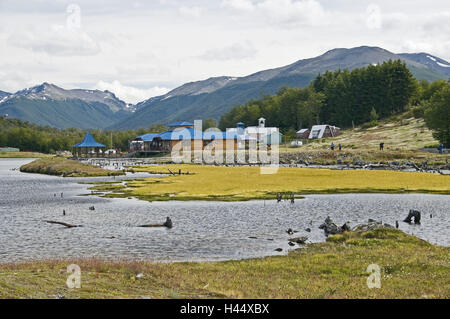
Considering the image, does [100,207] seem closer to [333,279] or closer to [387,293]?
→ [333,279]

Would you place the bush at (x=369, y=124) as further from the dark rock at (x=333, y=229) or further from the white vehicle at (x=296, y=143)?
the dark rock at (x=333, y=229)

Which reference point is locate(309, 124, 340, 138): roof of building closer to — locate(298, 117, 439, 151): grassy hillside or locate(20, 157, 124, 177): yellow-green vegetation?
locate(298, 117, 439, 151): grassy hillside

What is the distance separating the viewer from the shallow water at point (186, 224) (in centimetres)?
3100

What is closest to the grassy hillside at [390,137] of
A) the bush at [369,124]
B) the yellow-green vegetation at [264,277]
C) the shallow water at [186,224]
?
the bush at [369,124]

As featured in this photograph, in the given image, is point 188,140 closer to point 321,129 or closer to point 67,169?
point 321,129

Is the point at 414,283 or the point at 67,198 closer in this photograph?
the point at 414,283

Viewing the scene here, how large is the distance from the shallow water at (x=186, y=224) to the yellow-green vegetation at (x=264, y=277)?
4.40 meters

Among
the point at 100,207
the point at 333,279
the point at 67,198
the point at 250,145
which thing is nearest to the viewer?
the point at 333,279

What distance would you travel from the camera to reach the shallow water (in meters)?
31.0

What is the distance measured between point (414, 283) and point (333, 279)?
11.1ft

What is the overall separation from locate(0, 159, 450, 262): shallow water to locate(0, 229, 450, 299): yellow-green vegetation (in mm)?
4398
